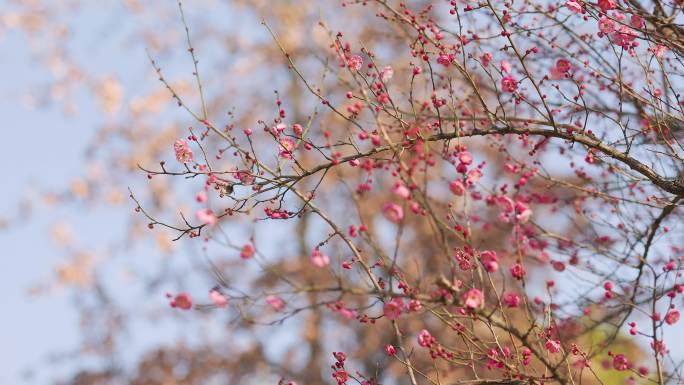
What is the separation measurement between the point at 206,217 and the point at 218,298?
36cm

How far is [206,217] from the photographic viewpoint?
288 centimetres

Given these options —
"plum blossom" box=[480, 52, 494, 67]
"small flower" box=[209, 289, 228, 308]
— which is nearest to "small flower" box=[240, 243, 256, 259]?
"small flower" box=[209, 289, 228, 308]

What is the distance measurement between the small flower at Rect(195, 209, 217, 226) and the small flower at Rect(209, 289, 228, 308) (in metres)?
0.30

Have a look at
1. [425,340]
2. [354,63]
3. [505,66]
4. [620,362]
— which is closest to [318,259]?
[425,340]

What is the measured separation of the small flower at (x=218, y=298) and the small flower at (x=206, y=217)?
0.30m

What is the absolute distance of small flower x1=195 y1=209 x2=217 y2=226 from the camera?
2875 mm

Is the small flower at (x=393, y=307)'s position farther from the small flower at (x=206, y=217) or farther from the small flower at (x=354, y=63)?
the small flower at (x=354, y=63)

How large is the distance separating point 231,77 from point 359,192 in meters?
9.97

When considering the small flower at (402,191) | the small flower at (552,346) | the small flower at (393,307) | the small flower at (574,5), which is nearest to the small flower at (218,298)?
the small flower at (393,307)

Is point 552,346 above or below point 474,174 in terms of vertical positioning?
below

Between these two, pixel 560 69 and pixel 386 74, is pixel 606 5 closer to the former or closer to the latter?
pixel 560 69

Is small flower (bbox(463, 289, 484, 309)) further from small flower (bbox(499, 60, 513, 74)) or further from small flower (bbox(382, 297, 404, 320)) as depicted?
small flower (bbox(499, 60, 513, 74))

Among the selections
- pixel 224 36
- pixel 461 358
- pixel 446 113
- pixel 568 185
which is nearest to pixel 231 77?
pixel 224 36

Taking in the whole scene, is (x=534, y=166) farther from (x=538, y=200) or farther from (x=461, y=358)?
(x=461, y=358)
